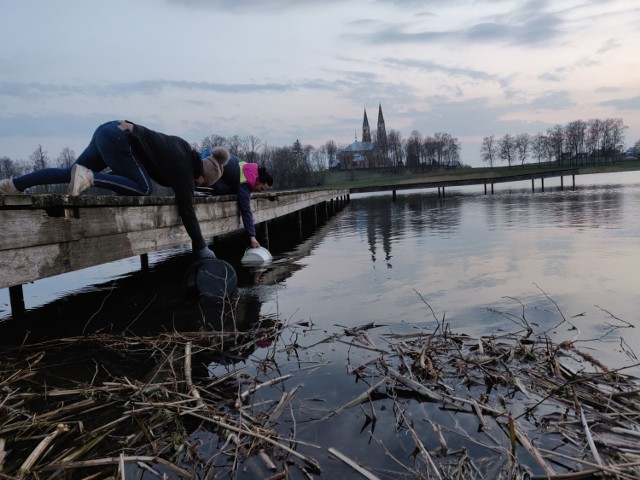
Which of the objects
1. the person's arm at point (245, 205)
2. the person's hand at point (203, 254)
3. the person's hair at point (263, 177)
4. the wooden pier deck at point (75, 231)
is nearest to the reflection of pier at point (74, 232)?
the wooden pier deck at point (75, 231)

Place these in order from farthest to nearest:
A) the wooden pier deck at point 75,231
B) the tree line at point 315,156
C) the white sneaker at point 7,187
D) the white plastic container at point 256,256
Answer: the tree line at point 315,156, the white plastic container at point 256,256, the white sneaker at point 7,187, the wooden pier deck at point 75,231

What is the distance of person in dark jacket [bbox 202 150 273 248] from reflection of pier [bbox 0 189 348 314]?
1.43 metres

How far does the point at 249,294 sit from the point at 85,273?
14.2ft

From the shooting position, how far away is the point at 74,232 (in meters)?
3.60

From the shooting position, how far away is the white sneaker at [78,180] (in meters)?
3.96

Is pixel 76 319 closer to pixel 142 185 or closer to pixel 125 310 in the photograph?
pixel 125 310

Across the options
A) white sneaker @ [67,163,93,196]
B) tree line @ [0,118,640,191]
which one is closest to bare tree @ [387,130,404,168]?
tree line @ [0,118,640,191]

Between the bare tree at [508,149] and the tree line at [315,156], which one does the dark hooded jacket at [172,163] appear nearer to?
the tree line at [315,156]

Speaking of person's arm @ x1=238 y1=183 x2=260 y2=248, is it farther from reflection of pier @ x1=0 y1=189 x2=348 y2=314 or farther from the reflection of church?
the reflection of church

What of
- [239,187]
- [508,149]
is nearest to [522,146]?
[508,149]

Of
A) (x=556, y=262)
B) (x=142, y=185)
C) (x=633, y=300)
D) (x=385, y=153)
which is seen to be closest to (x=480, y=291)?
(x=633, y=300)

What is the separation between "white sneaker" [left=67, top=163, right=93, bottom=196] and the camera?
156 inches

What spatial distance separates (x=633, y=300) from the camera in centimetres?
514

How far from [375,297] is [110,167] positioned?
3.37 m
